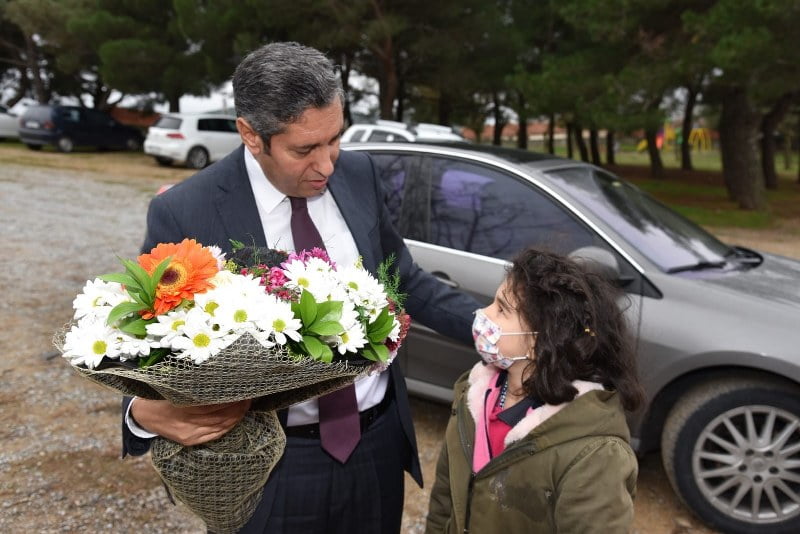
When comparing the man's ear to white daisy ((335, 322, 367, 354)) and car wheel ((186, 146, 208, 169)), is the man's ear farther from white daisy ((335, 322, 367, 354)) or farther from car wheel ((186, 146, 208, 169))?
car wheel ((186, 146, 208, 169))

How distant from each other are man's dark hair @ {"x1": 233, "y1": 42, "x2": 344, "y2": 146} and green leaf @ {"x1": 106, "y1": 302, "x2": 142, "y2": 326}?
0.58 metres

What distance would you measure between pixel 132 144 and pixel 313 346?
27387mm

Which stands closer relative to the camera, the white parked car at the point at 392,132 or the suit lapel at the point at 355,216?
the suit lapel at the point at 355,216

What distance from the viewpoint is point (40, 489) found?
11.2 ft

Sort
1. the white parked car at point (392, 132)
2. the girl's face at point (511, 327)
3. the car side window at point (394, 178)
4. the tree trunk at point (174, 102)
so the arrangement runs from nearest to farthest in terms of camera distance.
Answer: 1. the girl's face at point (511, 327)
2. the car side window at point (394, 178)
3. the white parked car at point (392, 132)
4. the tree trunk at point (174, 102)

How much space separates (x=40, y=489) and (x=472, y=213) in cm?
270

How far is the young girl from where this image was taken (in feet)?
5.52

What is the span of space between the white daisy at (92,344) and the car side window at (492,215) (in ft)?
8.32

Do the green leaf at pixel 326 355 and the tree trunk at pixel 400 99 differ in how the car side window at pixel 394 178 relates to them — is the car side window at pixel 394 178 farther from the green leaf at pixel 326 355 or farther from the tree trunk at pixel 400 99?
the tree trunk at pixel 400 99

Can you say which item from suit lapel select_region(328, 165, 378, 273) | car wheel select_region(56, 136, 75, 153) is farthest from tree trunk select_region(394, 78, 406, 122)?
suit lapel select_region(328, 165, 378, 273)

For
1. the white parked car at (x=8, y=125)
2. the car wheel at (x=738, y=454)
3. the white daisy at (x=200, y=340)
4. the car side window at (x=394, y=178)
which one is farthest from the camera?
the white parked car at (x=8, y=125)

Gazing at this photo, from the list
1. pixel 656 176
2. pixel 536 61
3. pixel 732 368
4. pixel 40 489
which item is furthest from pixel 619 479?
pixel 656 176

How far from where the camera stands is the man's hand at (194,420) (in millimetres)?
1434

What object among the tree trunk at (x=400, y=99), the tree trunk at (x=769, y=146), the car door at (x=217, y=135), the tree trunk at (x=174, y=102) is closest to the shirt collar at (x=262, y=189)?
the car door at (x=217, y=135)
